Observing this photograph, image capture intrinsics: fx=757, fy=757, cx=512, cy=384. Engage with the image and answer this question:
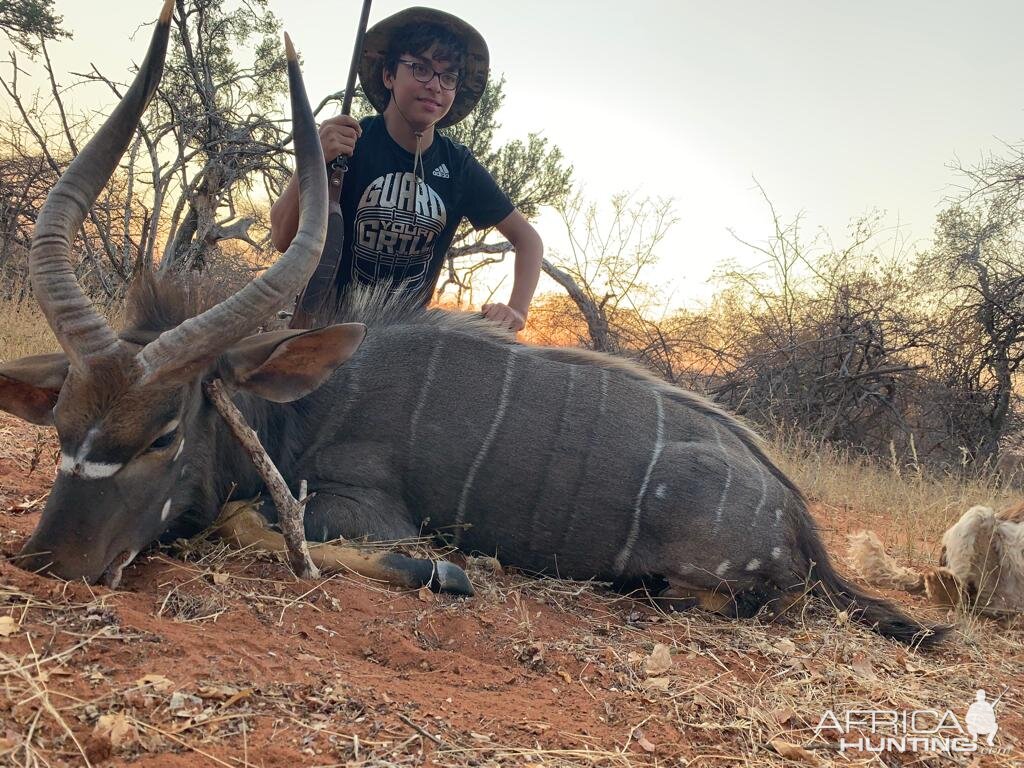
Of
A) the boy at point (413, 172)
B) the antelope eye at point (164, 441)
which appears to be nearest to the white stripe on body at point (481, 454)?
the boy at point (413, 172)

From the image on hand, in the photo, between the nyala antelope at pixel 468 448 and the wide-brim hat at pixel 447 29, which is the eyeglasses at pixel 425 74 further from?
the nyala antelope at pixel 468 448

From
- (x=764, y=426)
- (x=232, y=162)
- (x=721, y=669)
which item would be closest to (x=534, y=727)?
(x=721, y=669)

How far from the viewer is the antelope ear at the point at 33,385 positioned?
2502mm

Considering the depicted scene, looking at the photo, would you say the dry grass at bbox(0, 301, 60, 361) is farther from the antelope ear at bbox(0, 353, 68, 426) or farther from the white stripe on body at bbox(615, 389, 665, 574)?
the white stripe on body at bbox(615, 389, 665, 574)

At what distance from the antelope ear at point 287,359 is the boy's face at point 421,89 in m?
2.02

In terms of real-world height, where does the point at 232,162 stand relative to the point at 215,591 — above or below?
above

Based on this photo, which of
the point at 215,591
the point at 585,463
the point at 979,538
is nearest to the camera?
the point at 215,591

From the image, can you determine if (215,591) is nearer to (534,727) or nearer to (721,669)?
(534,727)

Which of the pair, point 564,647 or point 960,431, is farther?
point 960,431

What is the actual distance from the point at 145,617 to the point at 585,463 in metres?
1.86

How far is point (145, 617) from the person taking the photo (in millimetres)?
1992

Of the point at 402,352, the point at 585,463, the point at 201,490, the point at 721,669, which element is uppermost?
the point at 402,352

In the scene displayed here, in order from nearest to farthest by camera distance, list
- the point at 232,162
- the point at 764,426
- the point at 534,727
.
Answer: the point at 534,727 < the point at 232,162 < the point at 764,426

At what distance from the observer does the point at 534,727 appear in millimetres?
1834
